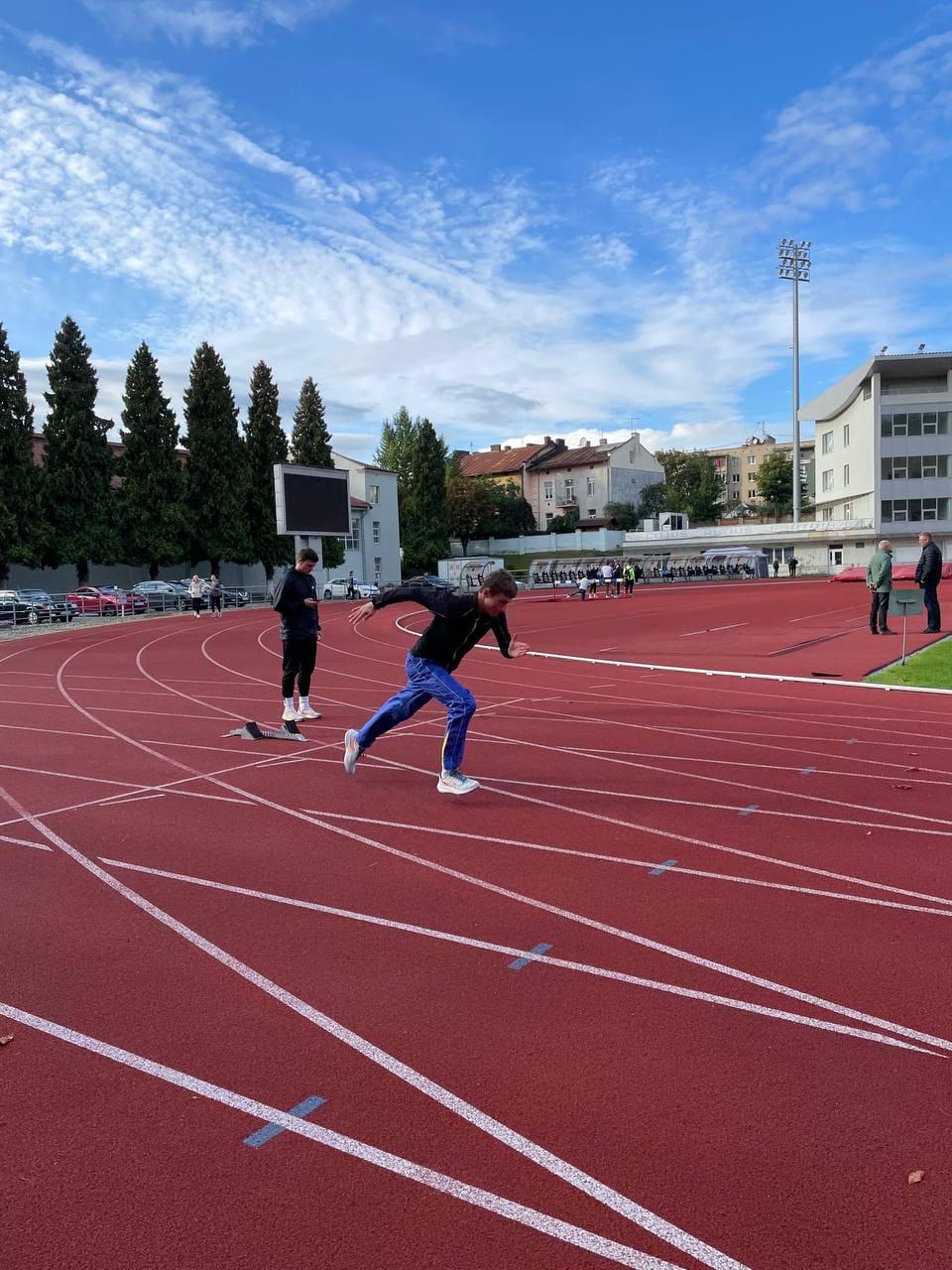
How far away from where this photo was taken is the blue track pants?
22.7ft

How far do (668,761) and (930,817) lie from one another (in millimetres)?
2446

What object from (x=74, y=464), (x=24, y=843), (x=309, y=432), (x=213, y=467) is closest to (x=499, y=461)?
(x=309, y=432)

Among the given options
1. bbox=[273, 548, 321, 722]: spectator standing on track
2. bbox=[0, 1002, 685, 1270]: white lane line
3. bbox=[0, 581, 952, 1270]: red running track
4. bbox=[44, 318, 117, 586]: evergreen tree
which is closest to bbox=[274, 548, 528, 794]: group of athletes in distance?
bbox=[0, 581, 952, 1270]: red running track

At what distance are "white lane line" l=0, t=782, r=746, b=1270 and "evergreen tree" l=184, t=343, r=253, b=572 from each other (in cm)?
4804

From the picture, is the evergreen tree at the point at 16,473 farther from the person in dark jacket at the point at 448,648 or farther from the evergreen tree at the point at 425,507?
the person in dark jacket at the point at 448,648

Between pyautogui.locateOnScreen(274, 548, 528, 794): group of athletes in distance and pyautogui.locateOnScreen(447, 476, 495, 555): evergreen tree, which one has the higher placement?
pyautogui.locateOnScreen(447, 476, 495, 555): evergreen tree

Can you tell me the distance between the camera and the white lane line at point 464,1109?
8.05ft

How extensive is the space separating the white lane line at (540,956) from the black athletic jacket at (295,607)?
4644 millimetres

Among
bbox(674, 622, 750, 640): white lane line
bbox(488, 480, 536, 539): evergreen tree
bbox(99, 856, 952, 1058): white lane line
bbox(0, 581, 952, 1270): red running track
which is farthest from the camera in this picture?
bbox(488, 480, 536, 539): evergreen tree

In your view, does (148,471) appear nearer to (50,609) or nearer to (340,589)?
(340,589)

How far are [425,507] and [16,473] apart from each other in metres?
35.7

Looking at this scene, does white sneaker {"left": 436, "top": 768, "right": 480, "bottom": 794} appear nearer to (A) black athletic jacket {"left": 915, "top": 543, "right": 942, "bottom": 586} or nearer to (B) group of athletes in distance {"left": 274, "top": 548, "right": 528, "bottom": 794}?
(B) group of athletes in distance {"left": 274, "top": 548, "right": 528, "bottom": 794}

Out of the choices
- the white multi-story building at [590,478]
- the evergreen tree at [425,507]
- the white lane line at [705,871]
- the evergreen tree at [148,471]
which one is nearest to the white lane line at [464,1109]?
the white lane line at [705,871]

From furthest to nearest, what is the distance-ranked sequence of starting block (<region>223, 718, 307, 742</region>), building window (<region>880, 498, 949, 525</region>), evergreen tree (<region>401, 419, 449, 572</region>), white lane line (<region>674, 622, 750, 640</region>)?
evergreen tree (<region>401, 419, 449, 572</region>) → building window (<region>880, 498, 949, 525</region>) → white lane line (<region>674, 622, 750, 640</region>) → starting block (<region>223, 718, 307, 742</region>)
